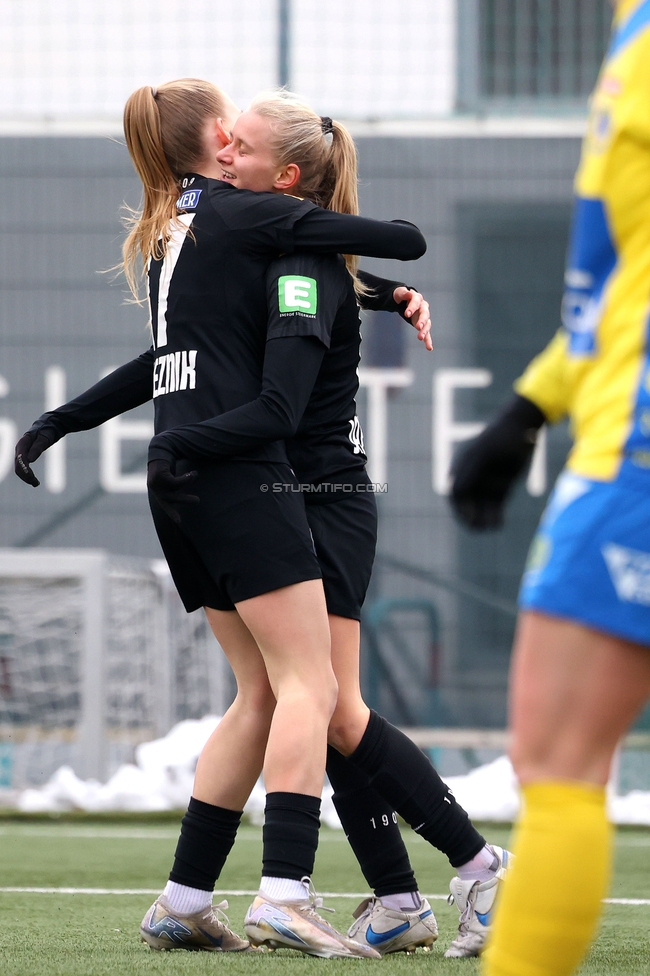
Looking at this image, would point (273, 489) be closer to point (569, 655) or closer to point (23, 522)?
point (569, 655)

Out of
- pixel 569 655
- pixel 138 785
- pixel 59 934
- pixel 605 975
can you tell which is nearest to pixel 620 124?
pixel 569 655

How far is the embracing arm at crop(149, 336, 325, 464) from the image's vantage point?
2.23 m

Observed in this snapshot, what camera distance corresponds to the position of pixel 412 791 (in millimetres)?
2404

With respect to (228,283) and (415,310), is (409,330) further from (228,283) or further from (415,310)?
(228,283)

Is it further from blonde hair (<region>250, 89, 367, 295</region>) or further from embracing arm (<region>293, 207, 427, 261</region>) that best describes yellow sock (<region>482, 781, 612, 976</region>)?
blonde hair (<region>250, 89, 367, 295</region>)

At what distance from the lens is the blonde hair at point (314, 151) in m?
2.43

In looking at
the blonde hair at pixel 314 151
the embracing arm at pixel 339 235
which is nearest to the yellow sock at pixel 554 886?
the embracing arm at pixel 339 235

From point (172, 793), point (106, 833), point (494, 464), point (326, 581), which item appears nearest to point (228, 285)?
point (326, 581)

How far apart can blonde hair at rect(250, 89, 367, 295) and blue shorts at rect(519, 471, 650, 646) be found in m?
1.19

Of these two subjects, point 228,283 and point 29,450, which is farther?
point 29,450

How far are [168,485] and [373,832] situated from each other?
2.35ft

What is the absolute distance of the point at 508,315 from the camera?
30.0 ft

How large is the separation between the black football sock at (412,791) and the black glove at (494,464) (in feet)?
3.24

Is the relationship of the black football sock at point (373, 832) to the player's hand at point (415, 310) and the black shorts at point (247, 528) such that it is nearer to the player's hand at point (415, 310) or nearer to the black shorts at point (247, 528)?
the black shorts at point (247, 528)
